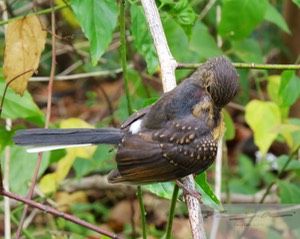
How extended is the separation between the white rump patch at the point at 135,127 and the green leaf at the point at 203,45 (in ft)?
3.38

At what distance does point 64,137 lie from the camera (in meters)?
2.53

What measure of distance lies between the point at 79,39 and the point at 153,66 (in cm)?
362

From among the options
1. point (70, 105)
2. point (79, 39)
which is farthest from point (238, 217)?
point (70, 105)

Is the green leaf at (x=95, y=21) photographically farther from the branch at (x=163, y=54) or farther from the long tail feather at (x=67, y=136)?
the long tail feather at (x=67, y=136)

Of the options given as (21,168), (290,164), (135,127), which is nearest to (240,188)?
(290,164)

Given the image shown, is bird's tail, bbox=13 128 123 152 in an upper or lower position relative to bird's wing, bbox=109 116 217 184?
upper

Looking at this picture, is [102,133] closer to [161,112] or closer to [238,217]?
[161,112]

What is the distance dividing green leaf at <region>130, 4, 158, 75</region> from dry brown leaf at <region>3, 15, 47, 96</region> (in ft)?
1.37

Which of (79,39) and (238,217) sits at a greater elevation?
(238,217)

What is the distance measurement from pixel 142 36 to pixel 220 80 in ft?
1.98

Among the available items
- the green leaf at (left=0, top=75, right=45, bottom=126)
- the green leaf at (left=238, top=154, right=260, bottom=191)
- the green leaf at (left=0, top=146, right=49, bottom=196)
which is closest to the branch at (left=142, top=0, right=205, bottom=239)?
the green leaf at (left=0, top=75, right=45, bottom=126)

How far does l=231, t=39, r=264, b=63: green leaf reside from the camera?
13.2ft

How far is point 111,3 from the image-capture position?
271 cm

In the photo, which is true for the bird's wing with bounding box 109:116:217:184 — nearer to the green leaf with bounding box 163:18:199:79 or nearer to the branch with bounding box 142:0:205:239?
the branch with bounding box 142:0:205:239
